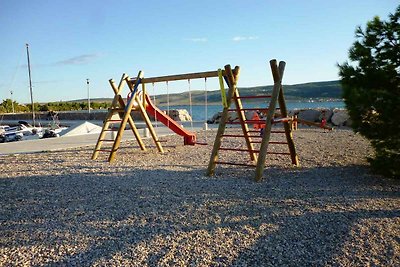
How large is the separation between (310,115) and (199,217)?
51.1ft

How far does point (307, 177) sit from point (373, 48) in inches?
90.1

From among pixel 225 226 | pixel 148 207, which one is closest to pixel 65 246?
pixel 148 207

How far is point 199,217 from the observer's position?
3971 mm

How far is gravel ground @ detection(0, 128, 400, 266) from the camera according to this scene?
Result: 10.2ft

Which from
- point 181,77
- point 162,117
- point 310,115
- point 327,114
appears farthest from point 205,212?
point 310,115

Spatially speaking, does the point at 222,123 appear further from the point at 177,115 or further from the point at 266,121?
the point at 177,115

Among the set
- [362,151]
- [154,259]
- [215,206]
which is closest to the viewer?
[154,259]

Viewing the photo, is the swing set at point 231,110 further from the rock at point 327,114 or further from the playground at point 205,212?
the rock at point 327,114

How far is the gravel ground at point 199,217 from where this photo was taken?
123 inches

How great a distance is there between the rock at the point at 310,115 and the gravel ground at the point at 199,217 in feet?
37.7

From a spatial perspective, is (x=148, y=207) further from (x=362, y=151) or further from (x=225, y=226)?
(x=362, y=151)

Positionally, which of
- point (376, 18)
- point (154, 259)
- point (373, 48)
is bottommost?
point (154, 259)

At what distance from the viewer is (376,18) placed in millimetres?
5805

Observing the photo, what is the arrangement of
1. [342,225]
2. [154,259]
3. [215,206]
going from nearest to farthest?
[154,259] → [342,225] → [215,206]
